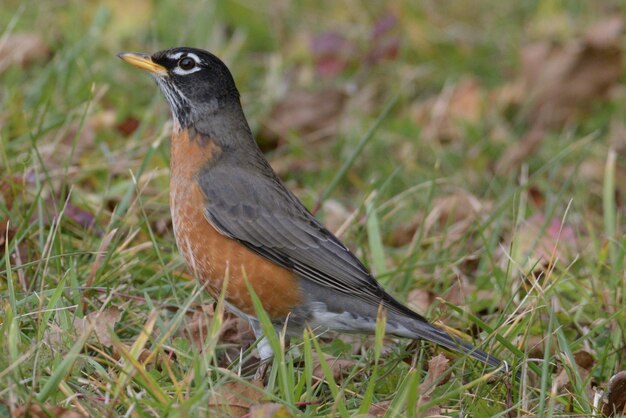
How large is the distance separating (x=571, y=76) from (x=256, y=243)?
3.87 meters

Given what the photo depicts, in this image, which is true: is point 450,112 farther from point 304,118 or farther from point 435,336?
point 435,336

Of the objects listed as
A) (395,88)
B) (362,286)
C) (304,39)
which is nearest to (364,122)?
(395,88)

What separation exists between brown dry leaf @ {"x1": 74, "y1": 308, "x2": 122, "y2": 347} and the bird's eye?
126cm

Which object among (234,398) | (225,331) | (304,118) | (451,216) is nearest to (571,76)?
(304,118)

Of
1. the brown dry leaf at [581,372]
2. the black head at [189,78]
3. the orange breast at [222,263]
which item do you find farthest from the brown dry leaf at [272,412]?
the black head at [189,78]

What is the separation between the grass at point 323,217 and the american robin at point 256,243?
145mm

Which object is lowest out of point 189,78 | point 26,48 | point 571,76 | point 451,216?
point 451,216

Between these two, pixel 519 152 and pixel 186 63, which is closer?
pixel 186 63

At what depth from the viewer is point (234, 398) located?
3324 millimetres

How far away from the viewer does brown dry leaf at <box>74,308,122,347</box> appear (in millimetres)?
3707

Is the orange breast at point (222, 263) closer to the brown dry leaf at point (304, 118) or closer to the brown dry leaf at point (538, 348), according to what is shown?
the brown dry leaf at point (538, 348)

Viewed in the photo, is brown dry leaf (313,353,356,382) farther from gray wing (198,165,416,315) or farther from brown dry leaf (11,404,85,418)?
brown dry leaf (11,404,85,418)

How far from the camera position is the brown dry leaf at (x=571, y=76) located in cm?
730

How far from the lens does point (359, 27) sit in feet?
27.8
